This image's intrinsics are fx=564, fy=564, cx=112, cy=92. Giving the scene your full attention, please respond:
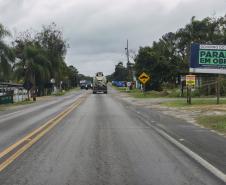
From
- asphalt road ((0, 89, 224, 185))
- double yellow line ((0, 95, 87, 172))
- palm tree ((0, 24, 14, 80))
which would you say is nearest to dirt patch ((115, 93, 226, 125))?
double yellow line ((0, 95, 87, 172))

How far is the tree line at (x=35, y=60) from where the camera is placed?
50469mm

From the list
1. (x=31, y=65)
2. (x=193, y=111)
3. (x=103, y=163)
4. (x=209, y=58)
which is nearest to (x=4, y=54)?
(x=193, y=111)

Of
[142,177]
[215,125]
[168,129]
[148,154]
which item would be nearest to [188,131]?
[168,129]

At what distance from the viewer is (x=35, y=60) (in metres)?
81.1

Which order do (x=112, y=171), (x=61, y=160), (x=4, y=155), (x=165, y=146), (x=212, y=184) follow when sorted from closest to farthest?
(x=212, y=184)
(x=112, y=171)
(x=61, y=160)
(x=4, y=155)
(x=165, y=146)

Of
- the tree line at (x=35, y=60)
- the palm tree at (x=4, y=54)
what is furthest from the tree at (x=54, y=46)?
the palm tree at (x=4, y=54)

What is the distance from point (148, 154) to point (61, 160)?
2194 mm

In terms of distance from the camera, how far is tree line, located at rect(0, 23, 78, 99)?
1987 inches

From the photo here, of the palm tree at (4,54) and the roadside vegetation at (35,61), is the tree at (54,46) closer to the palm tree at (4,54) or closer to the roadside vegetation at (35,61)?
the roadside vegetation at (35,61)

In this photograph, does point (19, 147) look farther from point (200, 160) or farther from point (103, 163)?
point (200, 160)

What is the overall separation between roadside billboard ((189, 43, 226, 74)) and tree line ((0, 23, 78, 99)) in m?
24.6

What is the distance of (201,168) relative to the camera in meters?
11.0

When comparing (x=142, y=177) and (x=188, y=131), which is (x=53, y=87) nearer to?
(x=188, y=131)

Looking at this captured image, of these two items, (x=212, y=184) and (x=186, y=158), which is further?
(x=186, y=158)
